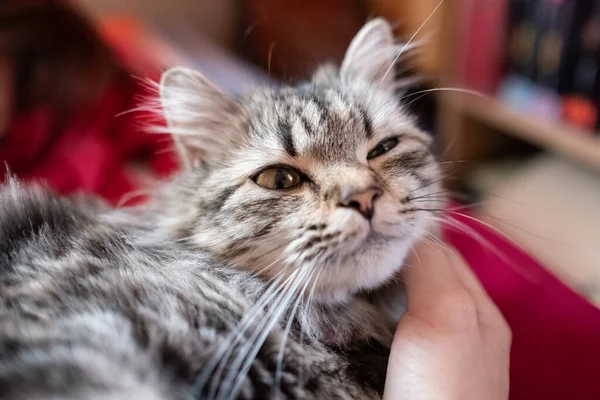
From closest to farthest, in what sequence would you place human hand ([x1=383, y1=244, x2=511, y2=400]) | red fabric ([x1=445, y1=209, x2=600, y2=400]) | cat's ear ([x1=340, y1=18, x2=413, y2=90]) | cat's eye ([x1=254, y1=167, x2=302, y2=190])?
human hand ([x1=383, y1=244, x2=511, y2=400]) < cat's eye ([x1=254, y1=167, x2=302, y2=190]) < red fabric ([x1=445, y1=209, x2=600, y2=400]) < cat's ear ([x1=340, y1=18, x2=413, y2=90])

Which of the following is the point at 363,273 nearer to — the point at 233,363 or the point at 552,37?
the point at 233,363

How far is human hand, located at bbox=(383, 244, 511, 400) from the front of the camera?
0.79 metres

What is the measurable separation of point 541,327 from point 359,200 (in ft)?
1.96

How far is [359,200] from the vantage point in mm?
794

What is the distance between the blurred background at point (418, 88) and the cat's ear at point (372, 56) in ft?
0.53

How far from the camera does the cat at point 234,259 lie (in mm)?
688

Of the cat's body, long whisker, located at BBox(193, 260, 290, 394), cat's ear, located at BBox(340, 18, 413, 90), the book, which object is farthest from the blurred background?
long whisker, located at BBox(193, 260, 290, 394)

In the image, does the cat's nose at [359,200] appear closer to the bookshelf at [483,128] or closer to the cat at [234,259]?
the cat at [234,259]

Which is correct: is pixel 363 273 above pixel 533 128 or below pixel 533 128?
below

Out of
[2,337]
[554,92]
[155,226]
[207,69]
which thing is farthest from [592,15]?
[2,337]

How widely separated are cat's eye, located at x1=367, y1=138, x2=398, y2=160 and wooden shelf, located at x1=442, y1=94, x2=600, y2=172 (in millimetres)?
1100

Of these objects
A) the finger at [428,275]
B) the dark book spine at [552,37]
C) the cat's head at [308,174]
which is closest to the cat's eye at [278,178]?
the cat's head at [308,174]

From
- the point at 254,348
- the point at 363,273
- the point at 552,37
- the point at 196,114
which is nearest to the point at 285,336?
the point at 254,348

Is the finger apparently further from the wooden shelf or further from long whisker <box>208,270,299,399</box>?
the wooden shelf
